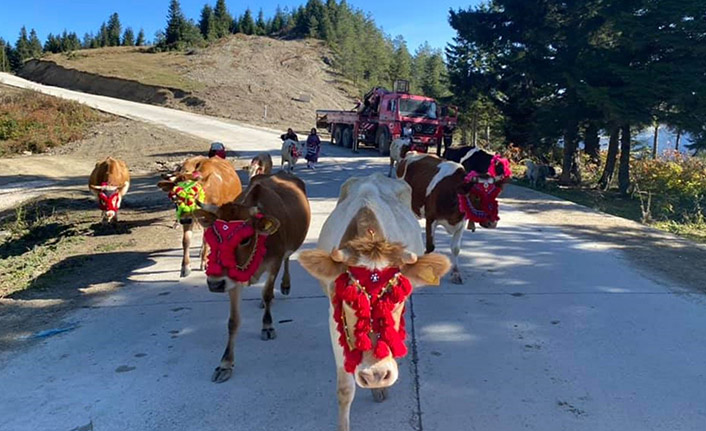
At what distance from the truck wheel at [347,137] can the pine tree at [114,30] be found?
91.4m

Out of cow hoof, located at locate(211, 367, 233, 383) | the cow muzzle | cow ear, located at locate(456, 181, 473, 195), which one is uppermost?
cow ear, located at locate(456, 181, 473, 195)

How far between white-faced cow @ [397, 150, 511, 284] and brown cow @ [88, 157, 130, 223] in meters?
6.04

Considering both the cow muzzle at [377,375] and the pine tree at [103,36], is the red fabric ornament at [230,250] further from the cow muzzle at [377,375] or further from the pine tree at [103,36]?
the pine tree at [103,36]

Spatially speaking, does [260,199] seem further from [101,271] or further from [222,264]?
[101,271]

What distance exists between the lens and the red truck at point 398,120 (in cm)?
2227

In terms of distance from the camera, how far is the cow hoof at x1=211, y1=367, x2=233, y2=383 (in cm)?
446

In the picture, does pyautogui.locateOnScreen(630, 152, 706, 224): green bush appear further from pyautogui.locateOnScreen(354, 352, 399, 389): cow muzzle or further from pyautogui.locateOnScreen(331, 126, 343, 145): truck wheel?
pyautogui.locateOnScreen(331, 126, 343, 145): truck wheel

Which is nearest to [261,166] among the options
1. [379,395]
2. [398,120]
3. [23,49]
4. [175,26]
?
[379,395]

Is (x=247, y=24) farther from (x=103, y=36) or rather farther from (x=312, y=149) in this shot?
(x=312, y=149)

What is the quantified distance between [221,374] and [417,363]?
1.74 m

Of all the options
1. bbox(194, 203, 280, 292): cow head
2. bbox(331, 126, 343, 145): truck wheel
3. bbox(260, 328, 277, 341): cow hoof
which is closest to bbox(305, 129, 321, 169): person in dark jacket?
bbox(331, 126, 343, 145): truck wheel

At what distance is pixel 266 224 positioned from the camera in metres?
4.64

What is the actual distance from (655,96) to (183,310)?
14490mm

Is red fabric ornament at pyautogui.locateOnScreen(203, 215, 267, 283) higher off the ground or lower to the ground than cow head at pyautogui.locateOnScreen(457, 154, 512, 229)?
lower
